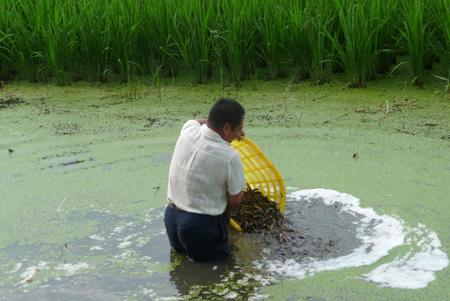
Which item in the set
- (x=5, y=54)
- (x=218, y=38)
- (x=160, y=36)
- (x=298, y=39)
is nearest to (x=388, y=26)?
(x=298, y=39)

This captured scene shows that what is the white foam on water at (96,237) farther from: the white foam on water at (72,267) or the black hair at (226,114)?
the black hair at (226,114)

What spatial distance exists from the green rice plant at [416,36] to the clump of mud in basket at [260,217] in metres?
2.11

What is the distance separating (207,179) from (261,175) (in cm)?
72

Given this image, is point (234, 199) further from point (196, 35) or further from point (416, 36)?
point (196, 35)

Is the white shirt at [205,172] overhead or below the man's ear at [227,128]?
below

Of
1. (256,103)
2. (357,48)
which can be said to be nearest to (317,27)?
(357,48)

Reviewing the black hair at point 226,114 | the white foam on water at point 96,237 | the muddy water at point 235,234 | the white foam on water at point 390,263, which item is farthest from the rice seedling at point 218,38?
the black hair at point 226,114

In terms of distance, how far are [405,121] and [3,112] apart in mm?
2835

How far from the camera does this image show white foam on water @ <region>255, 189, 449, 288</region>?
3064 millimetres

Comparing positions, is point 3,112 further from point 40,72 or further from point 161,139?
point 161,139

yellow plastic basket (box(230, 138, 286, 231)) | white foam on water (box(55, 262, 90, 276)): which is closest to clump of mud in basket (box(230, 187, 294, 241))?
yellow plastic basket (box(230, 138, 286, 231))

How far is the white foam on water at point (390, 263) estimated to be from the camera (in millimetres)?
3064

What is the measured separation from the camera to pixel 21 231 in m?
3.71

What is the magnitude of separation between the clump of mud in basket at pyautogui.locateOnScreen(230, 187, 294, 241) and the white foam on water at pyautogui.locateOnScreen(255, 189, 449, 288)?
257 mm
